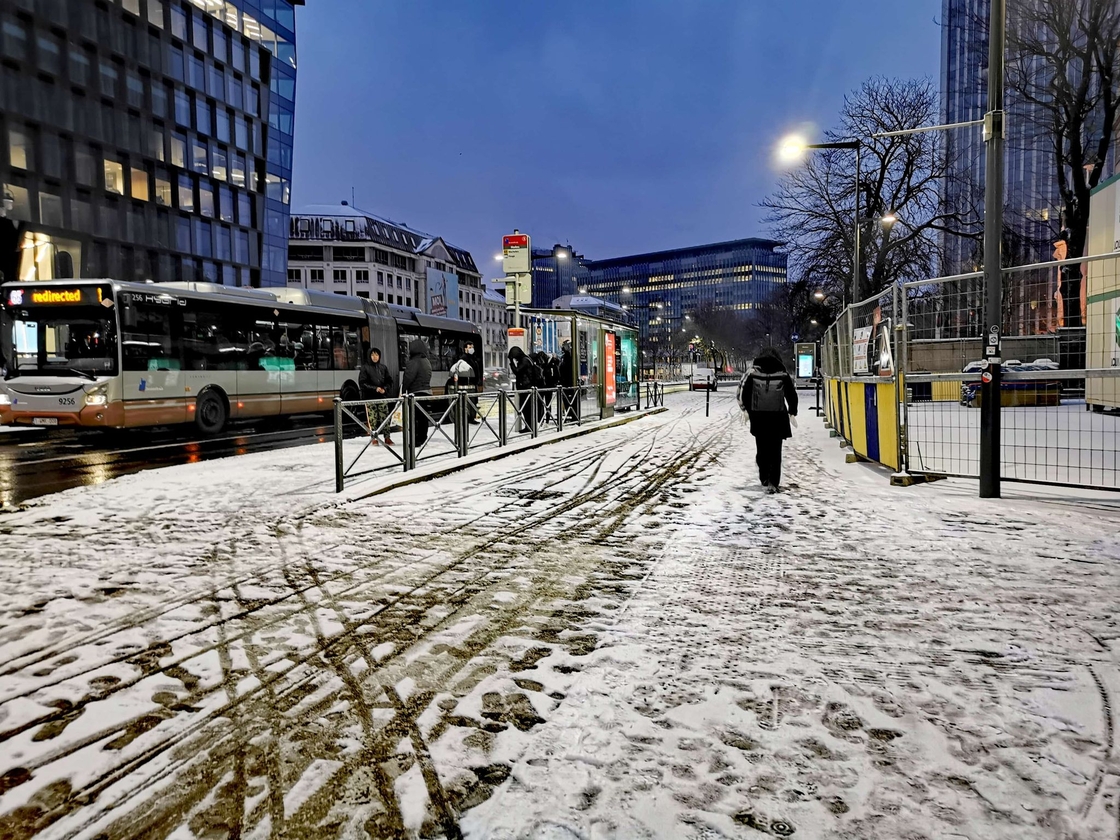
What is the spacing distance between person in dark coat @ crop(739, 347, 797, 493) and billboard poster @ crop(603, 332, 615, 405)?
12.1 meters

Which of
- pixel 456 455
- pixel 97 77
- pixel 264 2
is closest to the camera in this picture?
pixel 456 455

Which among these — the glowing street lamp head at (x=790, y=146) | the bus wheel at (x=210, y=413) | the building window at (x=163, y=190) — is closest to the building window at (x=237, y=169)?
the building window at (x=163, y=190)

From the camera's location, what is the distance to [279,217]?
52.0 m

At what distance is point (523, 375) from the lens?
15070 millimetres

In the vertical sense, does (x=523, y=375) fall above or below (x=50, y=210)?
below

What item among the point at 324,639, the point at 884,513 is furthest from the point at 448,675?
the point at 884,513

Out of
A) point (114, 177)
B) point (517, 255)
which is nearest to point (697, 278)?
point (114, 177)

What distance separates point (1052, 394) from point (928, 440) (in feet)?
11.1

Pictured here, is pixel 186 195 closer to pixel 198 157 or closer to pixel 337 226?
pixel 198 157

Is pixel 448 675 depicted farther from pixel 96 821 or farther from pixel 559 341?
pixel 559 341

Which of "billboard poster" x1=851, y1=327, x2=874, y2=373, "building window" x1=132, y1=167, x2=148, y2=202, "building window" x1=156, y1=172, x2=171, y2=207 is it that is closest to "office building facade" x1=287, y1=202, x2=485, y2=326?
"building window" x1=156, y1=172, x2=171, y2=207

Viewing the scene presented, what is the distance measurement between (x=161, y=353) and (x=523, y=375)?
7311 millimetres

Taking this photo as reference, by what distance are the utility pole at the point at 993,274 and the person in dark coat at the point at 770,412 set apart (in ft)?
6.55

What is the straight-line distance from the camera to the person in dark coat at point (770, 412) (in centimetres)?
837
